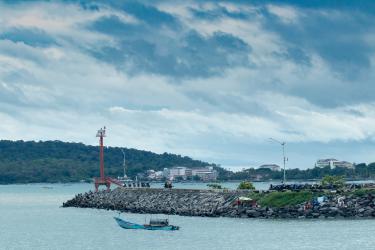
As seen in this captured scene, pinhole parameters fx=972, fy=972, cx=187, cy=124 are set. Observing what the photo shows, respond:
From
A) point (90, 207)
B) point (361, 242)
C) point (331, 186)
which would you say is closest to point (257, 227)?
point (361, 242)

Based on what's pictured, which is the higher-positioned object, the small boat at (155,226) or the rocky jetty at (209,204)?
the rocky jetty at (209,204)

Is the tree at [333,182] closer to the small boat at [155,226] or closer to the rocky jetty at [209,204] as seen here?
the rocky jetty at [209,204]

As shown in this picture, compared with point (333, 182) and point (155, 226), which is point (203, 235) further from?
point (333, 182)

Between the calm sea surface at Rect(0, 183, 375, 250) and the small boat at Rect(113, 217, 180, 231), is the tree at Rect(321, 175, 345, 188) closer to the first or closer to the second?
the calm sea surface at Rect(0, 183, 375, 250)

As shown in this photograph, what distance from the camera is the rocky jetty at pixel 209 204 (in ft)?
331

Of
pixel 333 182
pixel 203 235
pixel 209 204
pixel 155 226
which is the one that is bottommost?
pixel 203 235

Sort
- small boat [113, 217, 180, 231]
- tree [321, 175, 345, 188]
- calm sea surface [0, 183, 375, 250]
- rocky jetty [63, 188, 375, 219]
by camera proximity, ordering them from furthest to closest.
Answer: tree [321, 175, 345, 188], rocky jetty [63, 188, 375, 219], small boat [113, 217, 180, 231], calm sea surface [0, 183, 375, 250]

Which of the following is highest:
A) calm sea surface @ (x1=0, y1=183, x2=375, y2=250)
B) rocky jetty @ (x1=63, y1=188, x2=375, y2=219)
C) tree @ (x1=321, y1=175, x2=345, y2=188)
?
tree @ (x1=321, y1=175, x2=345, y2=188)

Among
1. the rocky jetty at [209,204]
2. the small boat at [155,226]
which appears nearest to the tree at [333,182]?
the rocky jetty at [209,204]

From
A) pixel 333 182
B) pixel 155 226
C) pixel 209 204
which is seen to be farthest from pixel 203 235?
pixel 333 182

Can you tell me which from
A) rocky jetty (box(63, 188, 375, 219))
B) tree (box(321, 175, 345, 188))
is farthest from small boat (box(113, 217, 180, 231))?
tree (box(321, 175, 345, 188))

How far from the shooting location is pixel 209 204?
115 meters

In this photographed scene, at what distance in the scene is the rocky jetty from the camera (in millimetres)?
100750

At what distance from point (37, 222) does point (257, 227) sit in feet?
111
